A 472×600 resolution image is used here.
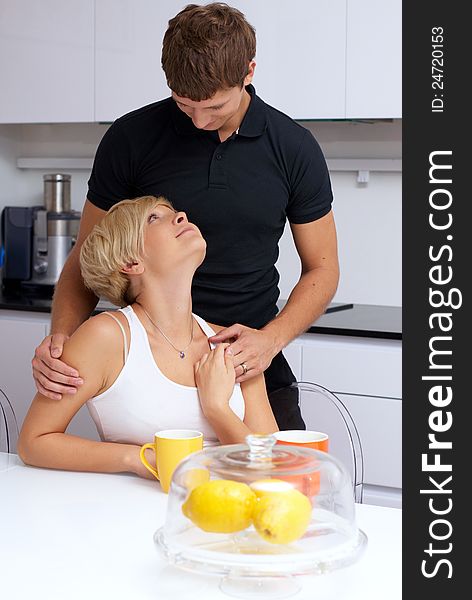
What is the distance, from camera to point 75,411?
1.79 meters

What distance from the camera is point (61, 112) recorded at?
3619mm

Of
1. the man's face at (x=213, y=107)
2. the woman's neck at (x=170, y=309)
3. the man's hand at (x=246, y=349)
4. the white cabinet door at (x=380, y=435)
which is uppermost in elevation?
the man's face at (x=213, y=107)

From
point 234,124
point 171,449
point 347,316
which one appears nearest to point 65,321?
point 234,124

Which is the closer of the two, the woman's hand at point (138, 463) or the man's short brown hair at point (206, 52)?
the woman's hand at point (138, 463)

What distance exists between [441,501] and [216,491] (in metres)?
0.40

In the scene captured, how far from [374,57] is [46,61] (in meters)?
1.28

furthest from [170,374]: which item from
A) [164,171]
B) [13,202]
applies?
[13,202]

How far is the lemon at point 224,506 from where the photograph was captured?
1.11 metres

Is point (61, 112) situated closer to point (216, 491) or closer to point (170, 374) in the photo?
point (170, 374)

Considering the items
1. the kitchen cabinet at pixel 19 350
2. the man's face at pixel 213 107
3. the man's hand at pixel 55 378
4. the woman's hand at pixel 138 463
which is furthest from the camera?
the kitchen cabinet at pixel 19 350

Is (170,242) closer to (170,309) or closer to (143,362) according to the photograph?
(170,309)

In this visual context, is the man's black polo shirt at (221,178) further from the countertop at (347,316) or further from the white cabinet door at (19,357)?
the white cabinet door at (19,357)

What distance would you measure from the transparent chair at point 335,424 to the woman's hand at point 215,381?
19 centimetres

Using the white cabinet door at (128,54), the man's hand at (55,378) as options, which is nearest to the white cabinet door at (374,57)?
the white cabinet door at (128,54)
